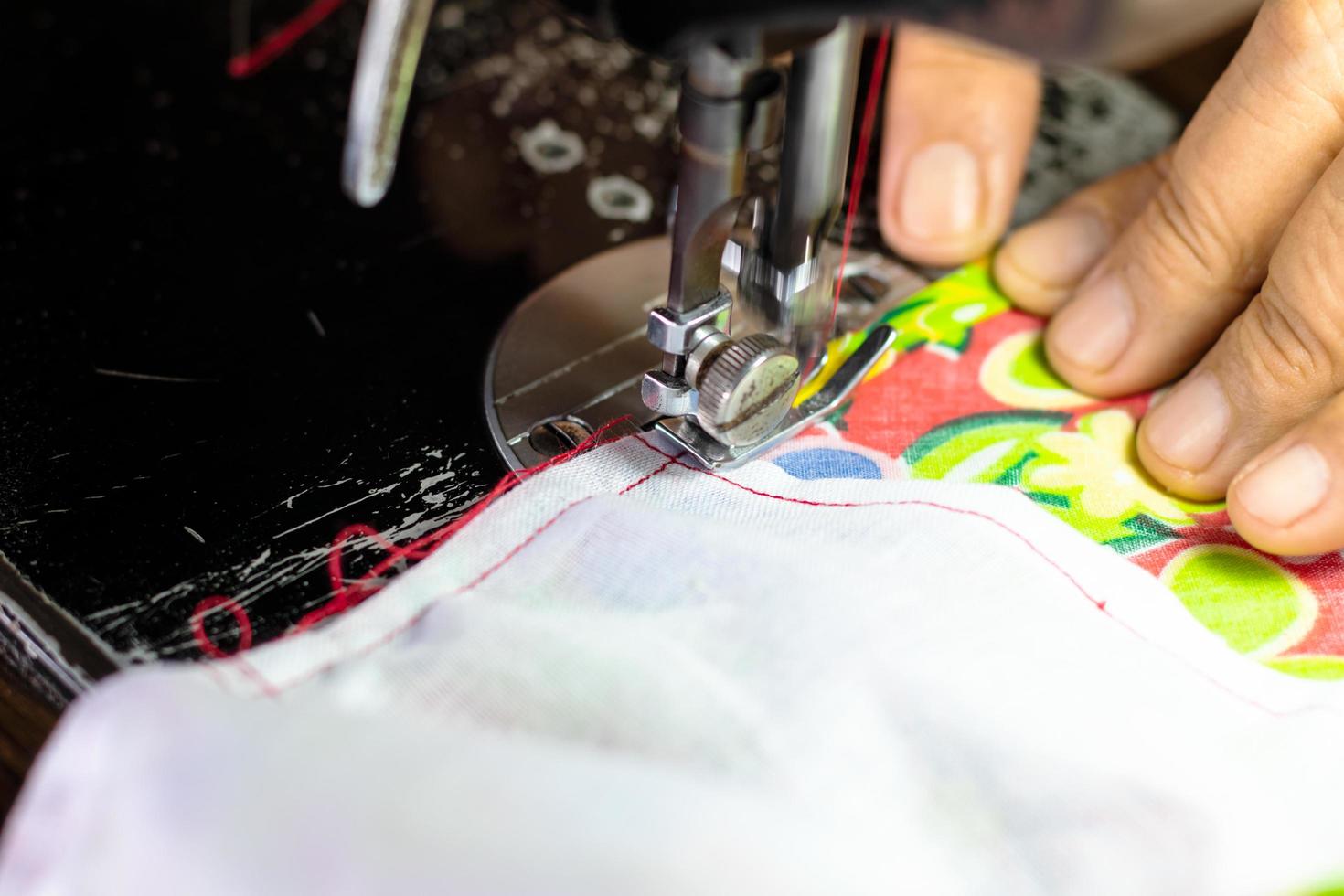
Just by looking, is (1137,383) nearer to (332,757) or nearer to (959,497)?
(959,497)

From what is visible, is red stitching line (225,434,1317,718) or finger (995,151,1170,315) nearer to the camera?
red stitching line (225,434,1317,718)

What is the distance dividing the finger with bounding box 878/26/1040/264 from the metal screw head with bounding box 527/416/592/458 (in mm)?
306

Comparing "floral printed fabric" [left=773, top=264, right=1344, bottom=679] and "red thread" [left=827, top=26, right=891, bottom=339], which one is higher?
"red thread" [left=827, top=26, right=891, bottom=339]

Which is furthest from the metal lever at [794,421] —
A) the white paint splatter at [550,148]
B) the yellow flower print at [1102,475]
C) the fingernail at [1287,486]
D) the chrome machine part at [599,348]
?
the white paint splatter at [550,148]

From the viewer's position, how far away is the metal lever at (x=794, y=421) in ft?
2.06

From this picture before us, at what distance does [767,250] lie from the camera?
0.67 metres

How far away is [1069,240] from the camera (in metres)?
0.82

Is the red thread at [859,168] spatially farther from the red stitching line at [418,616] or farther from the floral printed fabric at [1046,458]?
the red stitching line at [418,616]

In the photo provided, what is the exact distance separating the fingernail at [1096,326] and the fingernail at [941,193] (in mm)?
115

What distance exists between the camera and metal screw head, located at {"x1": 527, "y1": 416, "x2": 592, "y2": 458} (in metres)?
0.67

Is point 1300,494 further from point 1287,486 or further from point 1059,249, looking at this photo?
point 1059,249

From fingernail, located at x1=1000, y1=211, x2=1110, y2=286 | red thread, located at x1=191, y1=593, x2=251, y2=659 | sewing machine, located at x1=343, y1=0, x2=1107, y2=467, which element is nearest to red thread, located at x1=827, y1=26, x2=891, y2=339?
sewing machine, located at x1=343, y1=0, x2=1107, y2=467

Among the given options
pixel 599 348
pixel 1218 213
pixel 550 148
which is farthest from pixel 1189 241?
pixel 550 148

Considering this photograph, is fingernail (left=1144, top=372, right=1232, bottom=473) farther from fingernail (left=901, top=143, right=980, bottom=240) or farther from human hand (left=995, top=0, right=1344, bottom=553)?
fingernail (left=901, top=143, right=980, bottom=240)
